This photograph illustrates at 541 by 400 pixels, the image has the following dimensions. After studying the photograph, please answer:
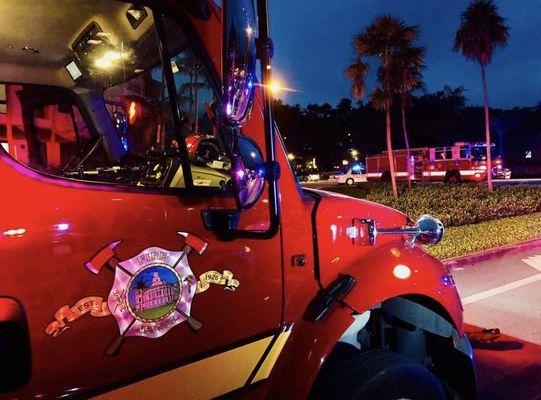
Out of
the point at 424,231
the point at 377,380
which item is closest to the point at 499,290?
the point at 424,231

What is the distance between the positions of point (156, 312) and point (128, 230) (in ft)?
0.96

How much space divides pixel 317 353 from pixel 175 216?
794 millimetres

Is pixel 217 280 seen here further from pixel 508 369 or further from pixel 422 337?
pixel 508 369

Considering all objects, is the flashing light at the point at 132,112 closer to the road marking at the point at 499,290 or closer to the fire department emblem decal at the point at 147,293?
the fire department emblem decal at the point at 147,293

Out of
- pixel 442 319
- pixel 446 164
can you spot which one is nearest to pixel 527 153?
pixel 446 164

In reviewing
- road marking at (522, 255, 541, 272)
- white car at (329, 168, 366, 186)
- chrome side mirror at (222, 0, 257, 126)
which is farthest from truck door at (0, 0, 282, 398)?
white car at (329, 168, 366, 186)

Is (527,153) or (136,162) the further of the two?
(527,153)

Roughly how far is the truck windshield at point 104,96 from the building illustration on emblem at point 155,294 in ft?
1.24

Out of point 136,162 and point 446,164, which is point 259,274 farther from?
point 446,164

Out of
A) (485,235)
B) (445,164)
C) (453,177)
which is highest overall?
(445,164)

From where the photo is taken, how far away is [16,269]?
134 cm

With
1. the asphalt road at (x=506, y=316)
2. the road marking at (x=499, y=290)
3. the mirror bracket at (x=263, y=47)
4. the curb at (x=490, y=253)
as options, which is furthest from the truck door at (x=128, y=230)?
the curb at (x=490, y=253)

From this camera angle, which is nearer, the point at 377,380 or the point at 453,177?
the point at 377,380

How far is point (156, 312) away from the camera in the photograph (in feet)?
5.28
